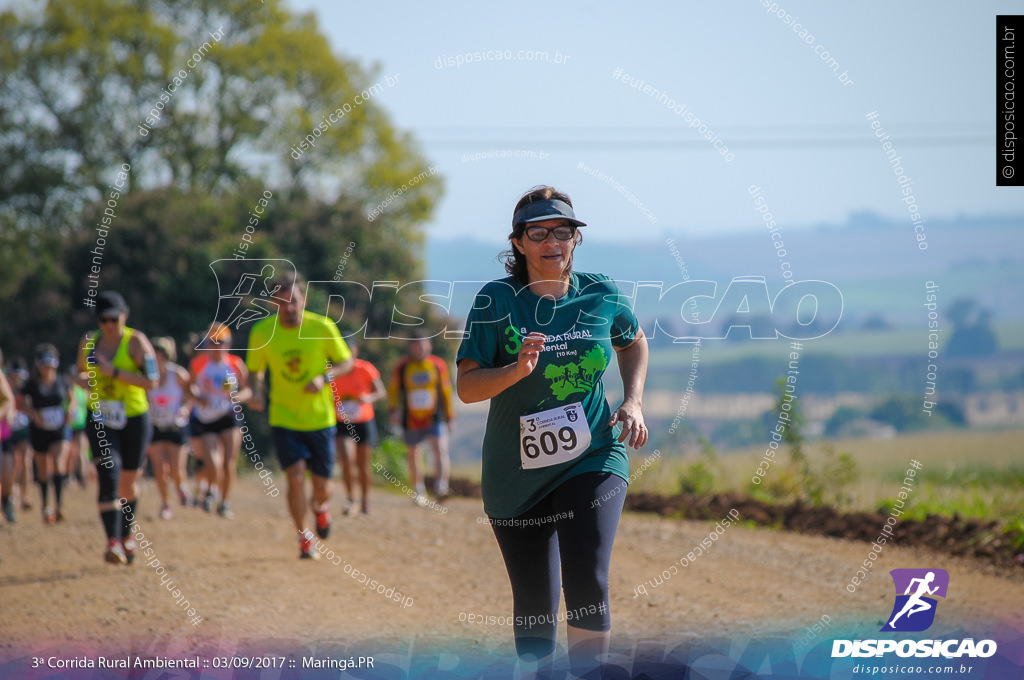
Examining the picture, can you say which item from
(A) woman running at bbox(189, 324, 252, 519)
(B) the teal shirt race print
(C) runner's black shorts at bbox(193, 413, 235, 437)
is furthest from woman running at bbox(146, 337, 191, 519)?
Answer: (B) the teal shirt race print

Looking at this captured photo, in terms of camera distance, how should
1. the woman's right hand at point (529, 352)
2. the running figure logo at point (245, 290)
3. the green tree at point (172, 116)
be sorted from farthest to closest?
1. the green tree at point (172, 116)
2. the running figure logo at point (245, 290)
3. the woman's right hand at point (529, 352)

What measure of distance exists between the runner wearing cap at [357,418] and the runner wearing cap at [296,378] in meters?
2.90

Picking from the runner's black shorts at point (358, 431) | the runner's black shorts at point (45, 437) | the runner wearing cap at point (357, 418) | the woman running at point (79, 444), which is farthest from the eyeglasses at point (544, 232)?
the woman running at point (79, 444)

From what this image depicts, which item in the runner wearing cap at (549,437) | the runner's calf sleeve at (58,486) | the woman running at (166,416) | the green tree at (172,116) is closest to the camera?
the runner wearing cap at (549,437)

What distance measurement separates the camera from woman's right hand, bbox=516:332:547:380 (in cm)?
373

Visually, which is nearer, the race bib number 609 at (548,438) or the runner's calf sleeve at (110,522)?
the race bib number 609 at (548,438)

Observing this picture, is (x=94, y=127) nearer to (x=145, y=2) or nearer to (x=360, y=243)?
(x=145, y=2)

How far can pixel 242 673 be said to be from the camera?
4.93 m

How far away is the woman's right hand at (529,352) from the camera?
3.73 meters

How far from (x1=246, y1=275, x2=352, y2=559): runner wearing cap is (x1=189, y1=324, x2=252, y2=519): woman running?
9.15 feet

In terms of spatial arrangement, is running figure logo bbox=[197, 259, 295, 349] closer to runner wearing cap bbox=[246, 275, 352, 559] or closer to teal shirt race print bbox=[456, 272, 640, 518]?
runner wearing cap bbox=[246, 275, 352, 559]

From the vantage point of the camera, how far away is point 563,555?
12.8ft

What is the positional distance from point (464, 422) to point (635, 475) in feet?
41.5

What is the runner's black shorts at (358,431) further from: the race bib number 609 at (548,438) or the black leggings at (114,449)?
the race bib number 609 at (548,438)
